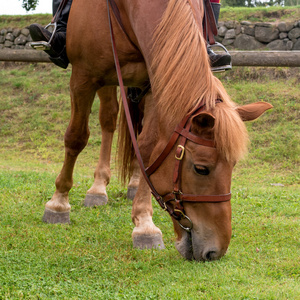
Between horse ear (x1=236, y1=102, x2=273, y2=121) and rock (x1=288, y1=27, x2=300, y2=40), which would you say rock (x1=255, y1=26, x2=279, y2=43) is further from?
horse ear (x1=236, y1=102, x2=273, y2=121)

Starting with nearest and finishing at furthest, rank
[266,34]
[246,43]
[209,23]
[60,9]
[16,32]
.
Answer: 1. [209,23]
2. [60,9]
3. [266,34]
4. [246,43]
5. [16,32]

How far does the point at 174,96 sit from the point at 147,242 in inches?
52.0

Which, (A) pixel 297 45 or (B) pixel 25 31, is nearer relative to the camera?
(A) pixel 297 45

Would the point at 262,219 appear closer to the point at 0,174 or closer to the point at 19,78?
the point at 0,174

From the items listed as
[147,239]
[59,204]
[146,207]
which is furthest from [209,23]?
[59,204]

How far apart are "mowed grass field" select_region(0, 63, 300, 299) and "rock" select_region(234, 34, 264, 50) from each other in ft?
10.7

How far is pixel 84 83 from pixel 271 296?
7.40ft

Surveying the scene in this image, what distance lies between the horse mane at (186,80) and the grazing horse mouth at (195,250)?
60 cm

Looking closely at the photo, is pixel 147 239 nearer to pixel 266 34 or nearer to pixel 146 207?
pixel 146 207

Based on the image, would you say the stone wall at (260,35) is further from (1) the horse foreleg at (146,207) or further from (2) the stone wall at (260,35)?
(1) the horse foreleg at (146,207)

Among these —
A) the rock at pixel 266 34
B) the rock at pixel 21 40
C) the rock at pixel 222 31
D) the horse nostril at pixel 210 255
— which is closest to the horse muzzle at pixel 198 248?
the horse nostril at pixel 210 255

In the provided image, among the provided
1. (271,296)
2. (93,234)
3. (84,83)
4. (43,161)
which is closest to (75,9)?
(84,83)

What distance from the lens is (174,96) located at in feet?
8.74

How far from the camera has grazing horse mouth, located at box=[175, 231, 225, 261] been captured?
2.67 m
